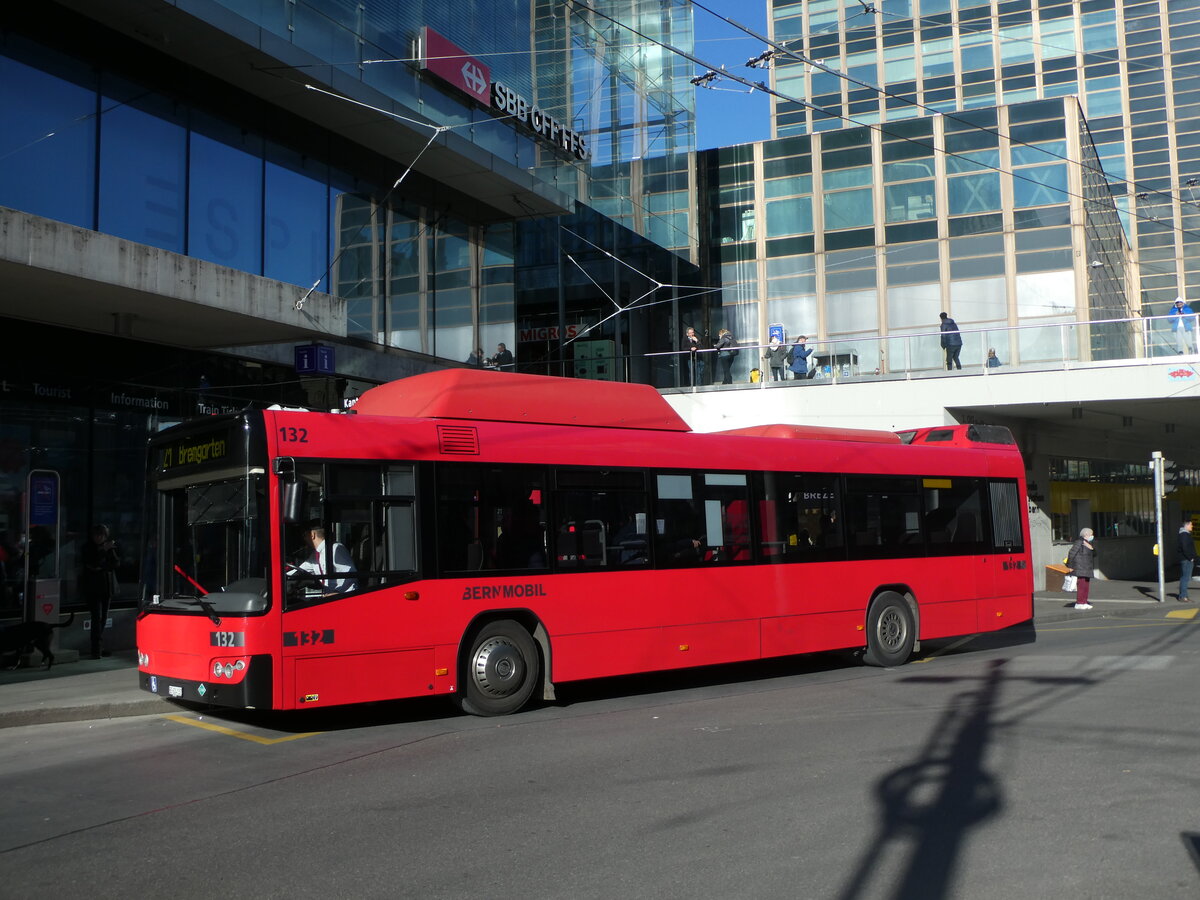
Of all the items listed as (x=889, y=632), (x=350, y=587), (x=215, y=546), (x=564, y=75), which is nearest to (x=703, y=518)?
(x=889, y=632)

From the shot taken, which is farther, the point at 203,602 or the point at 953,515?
the point at 953,515

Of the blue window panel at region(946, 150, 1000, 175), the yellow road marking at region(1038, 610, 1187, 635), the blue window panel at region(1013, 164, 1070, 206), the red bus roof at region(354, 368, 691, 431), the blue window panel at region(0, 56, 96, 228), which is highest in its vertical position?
the blue window panel at region(946, 150, 1000, 175)

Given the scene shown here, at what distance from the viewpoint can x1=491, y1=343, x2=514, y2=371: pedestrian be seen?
2366cm

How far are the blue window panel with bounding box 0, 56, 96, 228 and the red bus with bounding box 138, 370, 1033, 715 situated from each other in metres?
5.80

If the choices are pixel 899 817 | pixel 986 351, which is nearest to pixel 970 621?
pixel 899 817

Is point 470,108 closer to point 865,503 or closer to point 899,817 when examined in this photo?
point 865,503

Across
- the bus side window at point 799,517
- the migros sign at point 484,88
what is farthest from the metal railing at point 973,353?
the bus side window at point 799,517

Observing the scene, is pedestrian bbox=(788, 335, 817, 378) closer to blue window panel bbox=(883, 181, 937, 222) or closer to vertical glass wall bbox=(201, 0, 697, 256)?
vertical glass wall bbox=(201, 0, 697, 256)

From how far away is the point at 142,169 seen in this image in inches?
626

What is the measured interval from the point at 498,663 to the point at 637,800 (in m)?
3.73

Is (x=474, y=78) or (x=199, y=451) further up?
(x=474, y=78)

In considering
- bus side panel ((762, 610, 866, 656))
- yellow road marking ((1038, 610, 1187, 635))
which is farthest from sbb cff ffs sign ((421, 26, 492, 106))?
yellow road marking ((1038, 610, 1187, 635))

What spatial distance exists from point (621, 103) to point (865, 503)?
60.0ft

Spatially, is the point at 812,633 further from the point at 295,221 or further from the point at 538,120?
the point at 538,120
